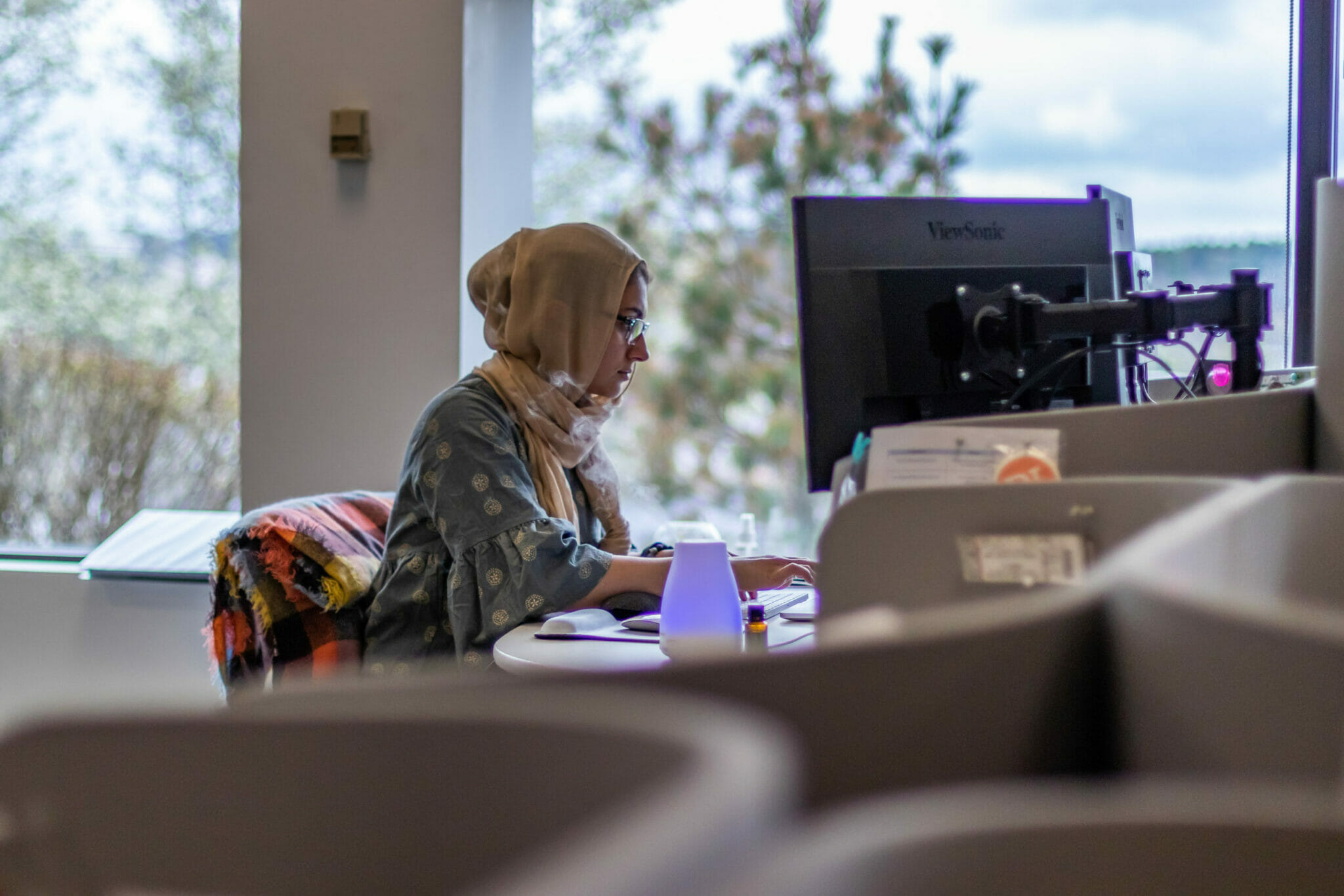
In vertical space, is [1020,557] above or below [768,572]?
above

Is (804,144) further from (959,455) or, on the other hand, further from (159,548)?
(959,455)

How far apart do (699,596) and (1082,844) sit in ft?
3.80

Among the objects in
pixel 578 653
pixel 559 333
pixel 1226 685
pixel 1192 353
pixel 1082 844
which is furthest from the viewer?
pixel 559 333

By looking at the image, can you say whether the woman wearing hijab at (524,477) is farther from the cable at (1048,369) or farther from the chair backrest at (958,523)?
the chair backrest at (958,523)

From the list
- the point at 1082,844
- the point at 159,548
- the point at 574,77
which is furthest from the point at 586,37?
the point at 1082,844

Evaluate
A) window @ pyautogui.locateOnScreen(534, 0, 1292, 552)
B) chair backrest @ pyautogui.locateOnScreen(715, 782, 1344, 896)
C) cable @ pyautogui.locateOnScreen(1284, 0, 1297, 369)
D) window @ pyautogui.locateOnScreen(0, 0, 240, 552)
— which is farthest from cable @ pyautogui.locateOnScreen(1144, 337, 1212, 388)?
window @ pyautogui.locateOnScreen(0, 0, 240, 552)

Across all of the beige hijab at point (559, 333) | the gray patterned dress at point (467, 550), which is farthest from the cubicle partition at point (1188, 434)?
the beige hijab at point (559, 333)

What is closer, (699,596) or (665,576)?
(699,596)

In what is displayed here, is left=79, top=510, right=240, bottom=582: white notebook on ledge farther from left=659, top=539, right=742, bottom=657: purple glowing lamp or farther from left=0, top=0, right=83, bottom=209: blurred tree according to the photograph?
left=659, top=539, right=742, bottom=657: purple glowing lamp

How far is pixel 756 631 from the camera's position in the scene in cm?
151

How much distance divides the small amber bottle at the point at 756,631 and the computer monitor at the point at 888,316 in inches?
8.5

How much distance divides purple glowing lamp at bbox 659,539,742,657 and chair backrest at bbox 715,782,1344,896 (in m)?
1.13

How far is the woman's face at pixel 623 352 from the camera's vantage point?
224 cm

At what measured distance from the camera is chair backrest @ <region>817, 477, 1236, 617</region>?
620 mm
